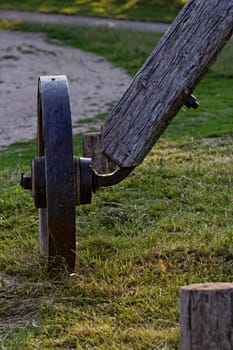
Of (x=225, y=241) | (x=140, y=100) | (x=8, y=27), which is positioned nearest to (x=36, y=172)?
(x=140, y=100)

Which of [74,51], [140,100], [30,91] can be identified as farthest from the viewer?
[74,51]

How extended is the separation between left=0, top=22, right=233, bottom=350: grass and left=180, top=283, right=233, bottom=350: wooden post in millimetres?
589

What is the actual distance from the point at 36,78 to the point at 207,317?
11617mm

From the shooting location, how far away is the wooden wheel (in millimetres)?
4398

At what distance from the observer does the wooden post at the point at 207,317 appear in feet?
9.99

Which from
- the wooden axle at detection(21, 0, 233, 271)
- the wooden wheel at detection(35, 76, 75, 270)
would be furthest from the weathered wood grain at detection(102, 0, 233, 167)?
the wooden wheel at detection(35, 76, 75, 270)

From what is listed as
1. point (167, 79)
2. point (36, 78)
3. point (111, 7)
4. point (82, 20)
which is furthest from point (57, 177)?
point (111, 7)

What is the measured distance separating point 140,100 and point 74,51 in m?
13.0

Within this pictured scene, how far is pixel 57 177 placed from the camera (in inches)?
173

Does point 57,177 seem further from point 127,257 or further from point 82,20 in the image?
point 82,20

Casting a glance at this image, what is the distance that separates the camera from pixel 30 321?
13.6ft

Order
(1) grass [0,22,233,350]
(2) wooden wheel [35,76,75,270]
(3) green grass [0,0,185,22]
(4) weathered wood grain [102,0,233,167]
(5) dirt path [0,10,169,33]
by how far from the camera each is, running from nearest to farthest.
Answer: (1) grass [0,22,233,350], (2) wooden wheel [35,76,75,270], (4) weathered wood grain [102,0,233,167], (5) dirt path [0,10,169,33], (3) green grass [0,0,185,22]

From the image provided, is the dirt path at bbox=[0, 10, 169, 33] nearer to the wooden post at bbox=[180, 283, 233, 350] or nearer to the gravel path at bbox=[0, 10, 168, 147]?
the gravel path at bbox=[0, 10, 168, 147]

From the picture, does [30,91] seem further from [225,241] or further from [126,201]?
[225,241]
